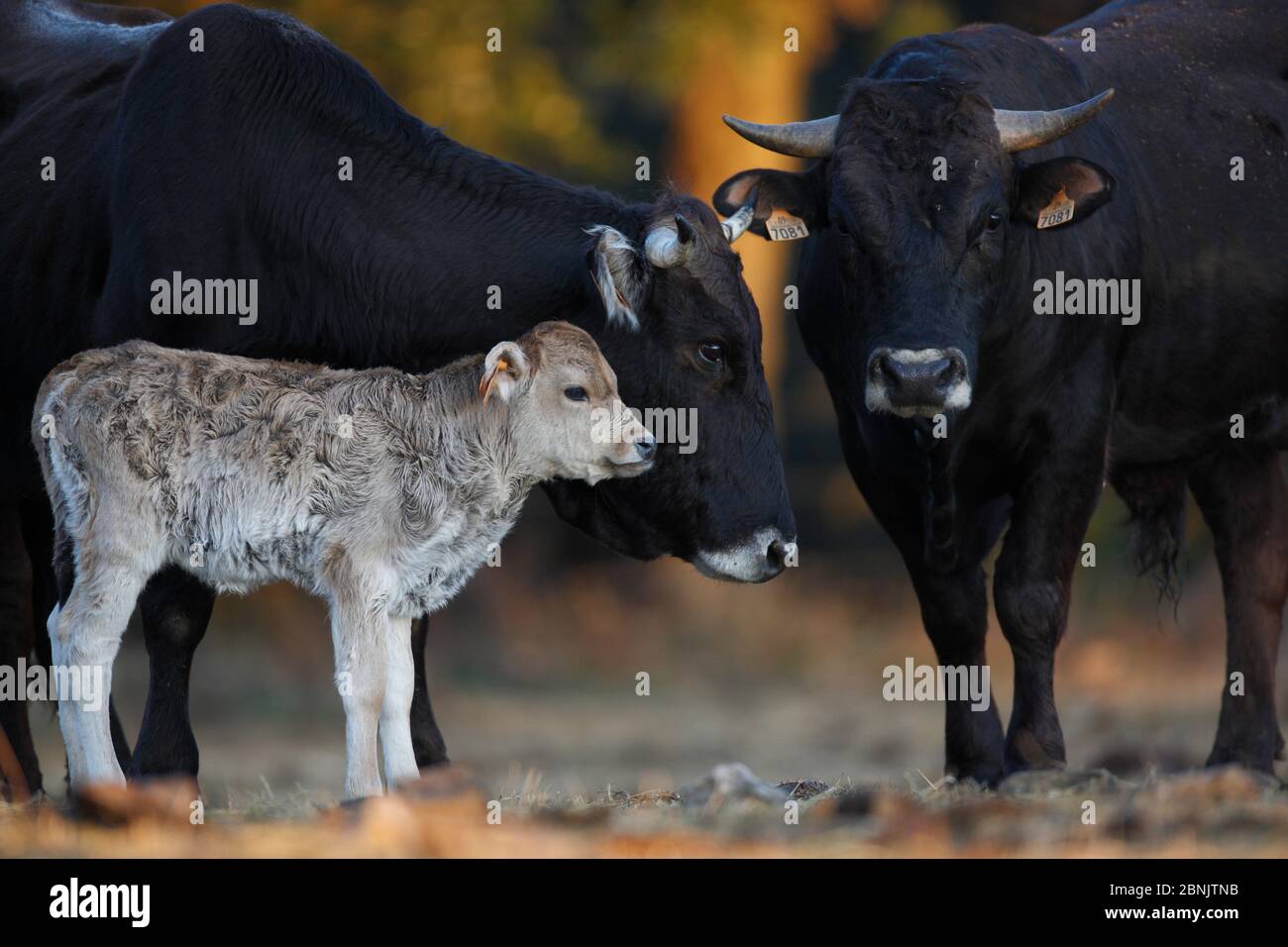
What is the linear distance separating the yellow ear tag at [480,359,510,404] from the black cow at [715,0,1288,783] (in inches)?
63.0

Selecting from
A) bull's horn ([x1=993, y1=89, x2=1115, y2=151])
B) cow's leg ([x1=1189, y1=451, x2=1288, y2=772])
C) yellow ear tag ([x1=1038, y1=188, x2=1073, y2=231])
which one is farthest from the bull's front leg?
cow's leg ([x1=1189, y1=451, x2=1288, y2=772])

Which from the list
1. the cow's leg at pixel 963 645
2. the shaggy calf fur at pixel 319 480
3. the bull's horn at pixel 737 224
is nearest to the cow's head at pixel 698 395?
the bull's horn at pixel 737 224

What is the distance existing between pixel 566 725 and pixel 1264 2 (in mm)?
8563

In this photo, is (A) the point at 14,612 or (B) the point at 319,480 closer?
(B) the point at 319,480

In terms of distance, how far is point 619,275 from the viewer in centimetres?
718

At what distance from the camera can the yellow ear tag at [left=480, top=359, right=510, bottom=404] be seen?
265 inches

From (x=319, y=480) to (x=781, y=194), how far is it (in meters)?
2.83

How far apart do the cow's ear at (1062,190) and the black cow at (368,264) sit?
4.47ft

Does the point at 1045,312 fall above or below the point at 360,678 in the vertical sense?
above

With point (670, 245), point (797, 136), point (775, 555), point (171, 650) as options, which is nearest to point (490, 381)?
point (670, 245)

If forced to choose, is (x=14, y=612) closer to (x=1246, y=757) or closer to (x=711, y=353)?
(x=711, y=353)

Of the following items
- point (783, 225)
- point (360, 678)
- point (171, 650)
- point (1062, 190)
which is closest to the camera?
point (360, 678)

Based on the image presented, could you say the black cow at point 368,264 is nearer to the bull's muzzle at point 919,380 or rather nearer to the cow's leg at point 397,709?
the bull's muzzle at point 919,380

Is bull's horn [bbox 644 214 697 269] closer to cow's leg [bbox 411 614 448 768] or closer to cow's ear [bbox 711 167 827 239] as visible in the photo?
cow's ear [bbox 711 167 827 239]
